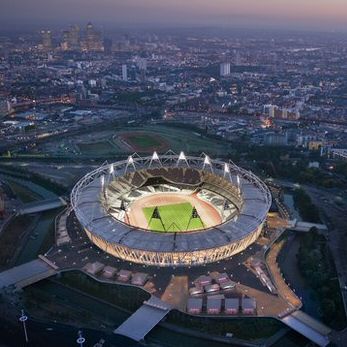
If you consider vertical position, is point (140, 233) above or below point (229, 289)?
above

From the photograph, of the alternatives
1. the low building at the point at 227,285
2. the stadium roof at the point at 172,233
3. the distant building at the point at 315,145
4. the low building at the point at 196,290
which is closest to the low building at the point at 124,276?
the stadium roof at the point at 172,233

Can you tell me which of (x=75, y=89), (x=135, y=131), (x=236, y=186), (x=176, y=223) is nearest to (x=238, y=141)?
(x=135, y=131)

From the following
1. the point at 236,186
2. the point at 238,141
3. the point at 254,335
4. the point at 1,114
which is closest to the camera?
the point at 254,335

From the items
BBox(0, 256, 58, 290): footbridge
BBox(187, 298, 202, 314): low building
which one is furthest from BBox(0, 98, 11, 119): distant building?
BBox(187, 298, 202, 314): low building

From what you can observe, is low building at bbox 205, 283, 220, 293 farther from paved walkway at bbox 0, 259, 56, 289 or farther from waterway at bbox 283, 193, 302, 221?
waterway at bbox 283, 193, 302, 221

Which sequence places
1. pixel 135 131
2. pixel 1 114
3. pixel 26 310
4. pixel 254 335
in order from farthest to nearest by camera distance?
pixel 1 114, pixel 135 131, pixel 26 310, pixel 254 335

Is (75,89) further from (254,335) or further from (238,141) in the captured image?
(254,335)

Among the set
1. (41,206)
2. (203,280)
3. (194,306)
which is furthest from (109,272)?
(41,206)
